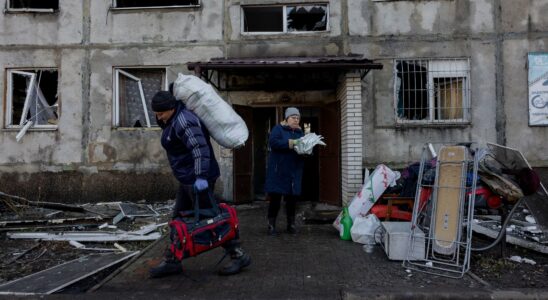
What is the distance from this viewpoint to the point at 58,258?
187 inches

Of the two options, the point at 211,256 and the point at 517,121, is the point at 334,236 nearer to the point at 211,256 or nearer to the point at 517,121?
the point at 211,256

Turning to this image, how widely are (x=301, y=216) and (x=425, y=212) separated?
2.61m

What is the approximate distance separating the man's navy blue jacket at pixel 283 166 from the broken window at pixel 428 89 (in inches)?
144

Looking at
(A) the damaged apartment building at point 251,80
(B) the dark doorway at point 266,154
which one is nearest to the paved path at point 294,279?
(A) the damaged apartment building at point 251,80

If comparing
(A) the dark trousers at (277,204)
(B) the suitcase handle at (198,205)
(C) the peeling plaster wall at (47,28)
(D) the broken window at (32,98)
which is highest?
(C) the peeling plaster wall at (47,28)

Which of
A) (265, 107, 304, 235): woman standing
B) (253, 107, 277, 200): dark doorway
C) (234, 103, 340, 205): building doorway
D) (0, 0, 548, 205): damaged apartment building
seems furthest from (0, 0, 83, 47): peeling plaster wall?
(265, 107, 304, 235): woman standing

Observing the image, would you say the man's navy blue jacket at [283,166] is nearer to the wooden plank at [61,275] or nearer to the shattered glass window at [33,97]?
the wooden plank at [61,275]

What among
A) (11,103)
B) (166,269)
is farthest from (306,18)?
(11,103)

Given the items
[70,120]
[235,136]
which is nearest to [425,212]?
[235,136]

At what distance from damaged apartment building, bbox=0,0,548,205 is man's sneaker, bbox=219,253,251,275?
417 centimetres

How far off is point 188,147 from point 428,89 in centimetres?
621

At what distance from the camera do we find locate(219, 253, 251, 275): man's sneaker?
3.80m

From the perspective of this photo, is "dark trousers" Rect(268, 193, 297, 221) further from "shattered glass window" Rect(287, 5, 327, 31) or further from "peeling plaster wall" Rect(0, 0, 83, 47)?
"peeling plaster wall" Rect(0, 0, 83, 47)

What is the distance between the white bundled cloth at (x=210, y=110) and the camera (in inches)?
154
